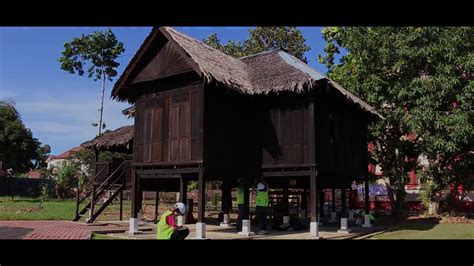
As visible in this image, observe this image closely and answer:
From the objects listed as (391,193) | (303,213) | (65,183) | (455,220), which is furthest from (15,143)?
(455,220)

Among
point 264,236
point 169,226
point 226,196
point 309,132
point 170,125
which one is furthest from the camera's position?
point 226,196

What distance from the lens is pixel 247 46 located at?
106ft

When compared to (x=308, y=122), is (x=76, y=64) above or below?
above

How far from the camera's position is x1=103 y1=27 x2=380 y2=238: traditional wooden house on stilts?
45.0 feet

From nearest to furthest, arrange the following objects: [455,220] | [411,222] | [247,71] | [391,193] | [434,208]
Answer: [247,71] → [455,220] → [411,222] → [434,208] → [391,193]

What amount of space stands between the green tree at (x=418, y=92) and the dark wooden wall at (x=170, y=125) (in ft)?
27.1

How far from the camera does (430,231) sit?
15.9 metres

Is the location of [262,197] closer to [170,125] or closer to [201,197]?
[201,197]

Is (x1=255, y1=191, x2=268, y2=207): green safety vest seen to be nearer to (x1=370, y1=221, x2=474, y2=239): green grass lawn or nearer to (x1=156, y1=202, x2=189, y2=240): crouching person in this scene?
(x1=370, y1=221, x2=474, y2=239): green grass lawn

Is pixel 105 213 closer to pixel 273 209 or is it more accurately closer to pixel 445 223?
pixel 273 209

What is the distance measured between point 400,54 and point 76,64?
91.2ft

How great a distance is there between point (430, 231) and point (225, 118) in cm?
773

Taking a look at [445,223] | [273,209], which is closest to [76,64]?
[273,209]

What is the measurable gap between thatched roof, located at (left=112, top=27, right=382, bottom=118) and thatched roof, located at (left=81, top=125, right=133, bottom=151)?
358 cm
